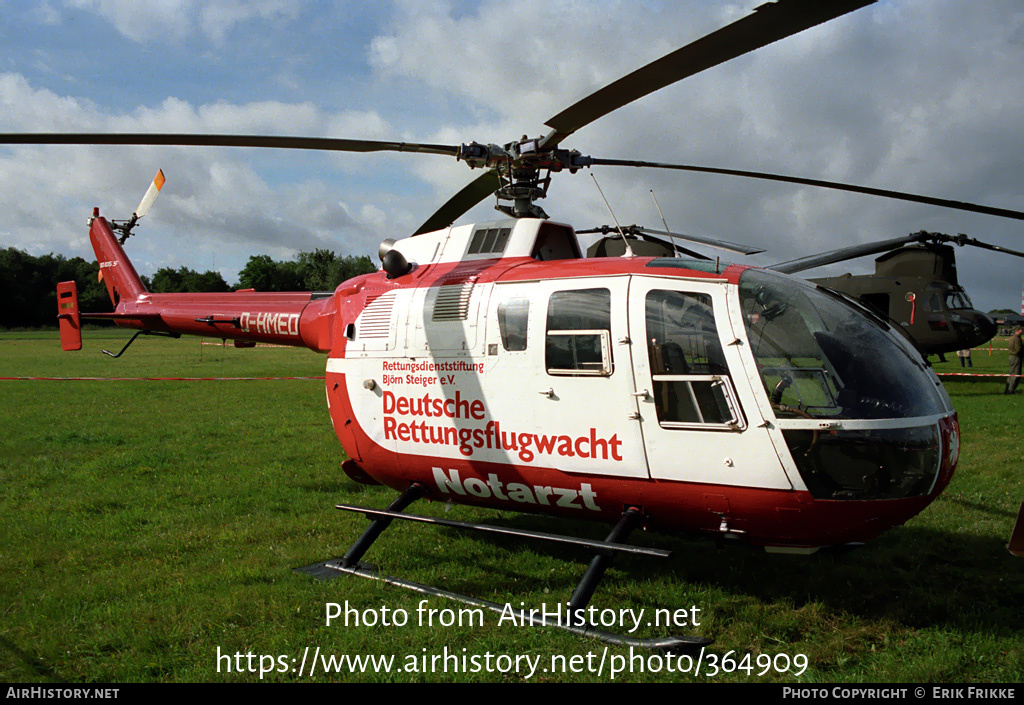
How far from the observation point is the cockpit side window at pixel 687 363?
468cm

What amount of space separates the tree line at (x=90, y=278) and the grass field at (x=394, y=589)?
4329 cm

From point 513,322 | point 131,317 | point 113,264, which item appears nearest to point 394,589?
point 513,322

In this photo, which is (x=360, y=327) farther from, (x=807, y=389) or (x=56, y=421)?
(x=56, y=421)

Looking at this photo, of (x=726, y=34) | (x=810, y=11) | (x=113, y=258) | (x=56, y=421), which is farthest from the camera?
(x=56, y=421)

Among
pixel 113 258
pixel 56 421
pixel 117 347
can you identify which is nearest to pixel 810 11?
pixel 113 258

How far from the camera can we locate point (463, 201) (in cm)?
700

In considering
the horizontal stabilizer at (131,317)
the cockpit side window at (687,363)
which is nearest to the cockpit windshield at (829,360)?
the cockpit side window at (687,363)

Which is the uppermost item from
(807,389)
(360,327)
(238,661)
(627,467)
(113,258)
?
(113,258)

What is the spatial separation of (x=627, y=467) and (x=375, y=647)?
2.22 metres

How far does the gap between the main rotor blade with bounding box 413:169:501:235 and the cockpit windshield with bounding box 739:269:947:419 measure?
2.76 meters

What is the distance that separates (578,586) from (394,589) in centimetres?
172

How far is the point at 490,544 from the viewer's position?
22.7 feet

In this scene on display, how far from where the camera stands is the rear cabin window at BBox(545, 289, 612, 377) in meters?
5.12

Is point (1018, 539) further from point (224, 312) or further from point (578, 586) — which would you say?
point (224, 312)
